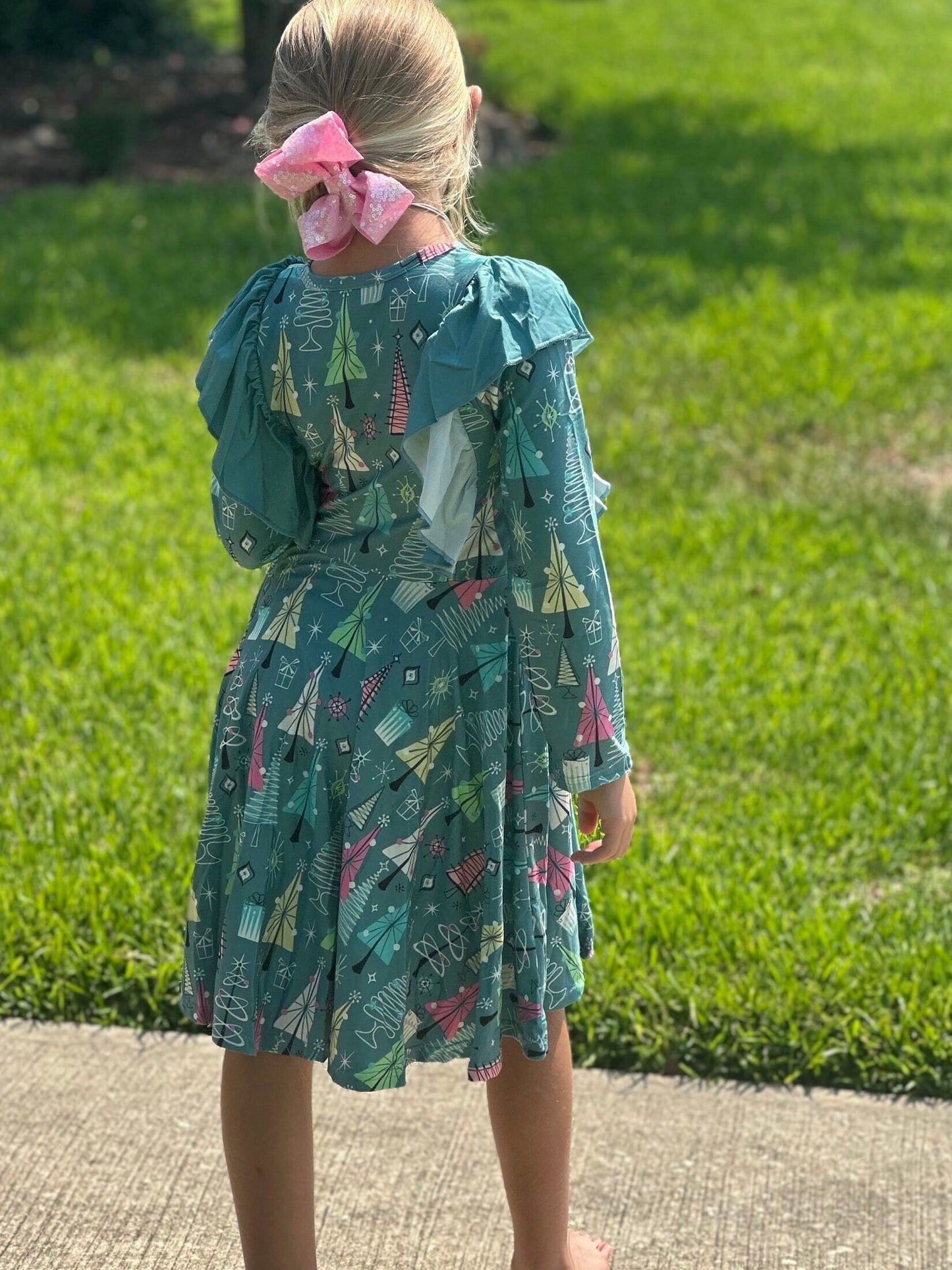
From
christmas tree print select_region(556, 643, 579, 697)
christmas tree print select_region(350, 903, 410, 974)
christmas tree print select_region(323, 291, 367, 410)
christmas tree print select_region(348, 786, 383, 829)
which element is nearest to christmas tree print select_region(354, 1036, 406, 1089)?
christmas tree print select_region(350, 903, 410, 974)

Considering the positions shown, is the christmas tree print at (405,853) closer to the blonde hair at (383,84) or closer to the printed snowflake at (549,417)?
the printed snowflake at (549,417)

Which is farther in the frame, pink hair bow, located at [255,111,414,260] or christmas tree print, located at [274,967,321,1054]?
christmas tree print, located at [274,967,321,1054]

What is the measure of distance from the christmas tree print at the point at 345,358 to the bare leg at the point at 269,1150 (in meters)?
0.90

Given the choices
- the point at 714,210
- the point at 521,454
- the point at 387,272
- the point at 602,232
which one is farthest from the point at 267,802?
the point at 714,210

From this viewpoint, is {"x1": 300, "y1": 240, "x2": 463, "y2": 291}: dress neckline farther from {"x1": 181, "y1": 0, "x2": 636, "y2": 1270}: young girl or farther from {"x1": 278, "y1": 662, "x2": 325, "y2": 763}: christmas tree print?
{"x1": 278, "y1": 662, "x2": 325, "y2": 763}: christmas tree print

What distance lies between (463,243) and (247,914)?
0.94 metres

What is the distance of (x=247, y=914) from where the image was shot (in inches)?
78.9

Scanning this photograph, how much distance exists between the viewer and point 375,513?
1.99 metres

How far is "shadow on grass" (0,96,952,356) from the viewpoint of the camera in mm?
7207

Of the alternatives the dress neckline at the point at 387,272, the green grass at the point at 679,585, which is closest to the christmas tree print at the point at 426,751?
the dress neckline at the point at 387,272

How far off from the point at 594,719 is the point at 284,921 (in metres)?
0.50

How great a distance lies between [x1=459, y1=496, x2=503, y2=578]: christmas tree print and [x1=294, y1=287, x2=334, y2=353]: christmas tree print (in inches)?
11.6

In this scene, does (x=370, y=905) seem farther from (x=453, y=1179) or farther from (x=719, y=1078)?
(x=719, y=1078)

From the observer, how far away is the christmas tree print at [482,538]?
1.96m
